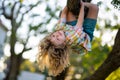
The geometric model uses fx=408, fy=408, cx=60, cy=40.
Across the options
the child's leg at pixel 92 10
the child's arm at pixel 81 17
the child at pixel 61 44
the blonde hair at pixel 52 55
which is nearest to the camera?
the child's arm at pixel 81 17

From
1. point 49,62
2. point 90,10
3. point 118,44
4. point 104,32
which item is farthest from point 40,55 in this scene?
Answer: point 104,32

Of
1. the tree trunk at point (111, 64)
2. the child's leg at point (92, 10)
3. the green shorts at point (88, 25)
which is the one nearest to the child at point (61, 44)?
the green shorts at point (88, 25)

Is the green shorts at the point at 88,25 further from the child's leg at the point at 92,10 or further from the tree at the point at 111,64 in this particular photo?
the tree at the point at 111,64

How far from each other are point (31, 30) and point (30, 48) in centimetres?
233

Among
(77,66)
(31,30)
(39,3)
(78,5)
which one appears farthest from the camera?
(77,66)

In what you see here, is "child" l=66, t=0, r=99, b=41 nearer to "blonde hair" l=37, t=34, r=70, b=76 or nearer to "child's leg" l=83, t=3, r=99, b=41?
"child's leg" l=83, t=3, r=99, b=41

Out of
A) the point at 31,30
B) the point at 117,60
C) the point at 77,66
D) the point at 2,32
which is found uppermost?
the point at 117,60

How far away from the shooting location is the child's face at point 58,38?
789 centimetres

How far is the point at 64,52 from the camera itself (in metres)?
8.20

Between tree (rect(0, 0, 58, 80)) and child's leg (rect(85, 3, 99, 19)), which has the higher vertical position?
child's leg (rect(85, 3, 99, 19))

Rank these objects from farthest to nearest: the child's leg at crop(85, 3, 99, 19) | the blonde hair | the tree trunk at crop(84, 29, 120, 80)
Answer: the tree trunk at crop(84, 29, 120, 80) < the blonde hair < the child's leg at crop(85, 3, 99, 19)

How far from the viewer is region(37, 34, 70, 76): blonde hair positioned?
8125mm

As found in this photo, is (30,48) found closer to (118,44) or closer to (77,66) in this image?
(118,44)

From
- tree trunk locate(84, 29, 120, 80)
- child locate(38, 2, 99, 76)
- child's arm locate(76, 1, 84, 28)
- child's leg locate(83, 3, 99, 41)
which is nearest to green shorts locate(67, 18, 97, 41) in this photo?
child's leg locate(83, 3, 99, 41)
